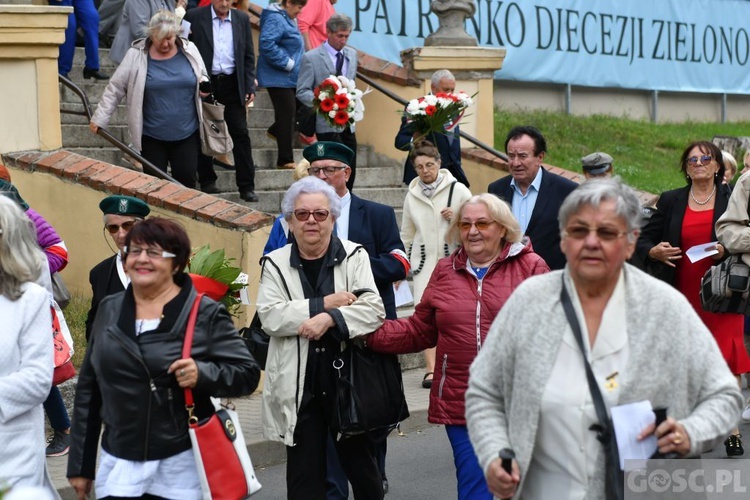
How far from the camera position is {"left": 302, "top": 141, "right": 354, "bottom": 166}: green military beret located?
7.79 meters

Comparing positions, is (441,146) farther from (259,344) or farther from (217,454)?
(217,454)

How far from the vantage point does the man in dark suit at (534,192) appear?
8602 mm

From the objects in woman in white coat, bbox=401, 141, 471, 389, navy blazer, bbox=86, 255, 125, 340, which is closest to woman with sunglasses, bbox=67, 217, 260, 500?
navy blazer, bbox=86, 255, 125, 340

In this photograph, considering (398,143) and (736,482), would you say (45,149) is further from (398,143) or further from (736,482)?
(736,482)

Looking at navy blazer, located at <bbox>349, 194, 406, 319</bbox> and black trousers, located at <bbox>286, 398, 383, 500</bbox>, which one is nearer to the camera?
black trousers, located at <bbox>286, 398, 383, 500</bbox>

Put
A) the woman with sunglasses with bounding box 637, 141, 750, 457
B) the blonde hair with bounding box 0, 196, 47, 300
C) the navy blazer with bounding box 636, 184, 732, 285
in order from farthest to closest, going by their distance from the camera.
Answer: the navy blazer with bounding box 636, 184, 732, 285, the woman with sunglasses with bounding box 637, 141, 750, 457, the blonde hair with bounding box 0, 196, 47, 300

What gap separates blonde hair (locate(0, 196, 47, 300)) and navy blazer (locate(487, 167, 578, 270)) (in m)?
3.79

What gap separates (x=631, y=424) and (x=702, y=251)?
5.01m

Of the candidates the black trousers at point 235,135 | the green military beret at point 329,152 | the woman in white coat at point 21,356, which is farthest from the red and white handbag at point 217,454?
the black trousers at point 235,135

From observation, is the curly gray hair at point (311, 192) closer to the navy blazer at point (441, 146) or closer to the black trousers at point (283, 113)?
the navy blazer at point (441, 146)

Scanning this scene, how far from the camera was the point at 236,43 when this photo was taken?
41.4 feet

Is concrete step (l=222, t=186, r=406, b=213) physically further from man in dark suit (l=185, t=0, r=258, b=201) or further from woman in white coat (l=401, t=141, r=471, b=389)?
woman in white coat (l=401, t=141, r=471, b=389)

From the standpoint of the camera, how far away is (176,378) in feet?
16.4

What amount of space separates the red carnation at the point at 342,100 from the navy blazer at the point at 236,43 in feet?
4.00
